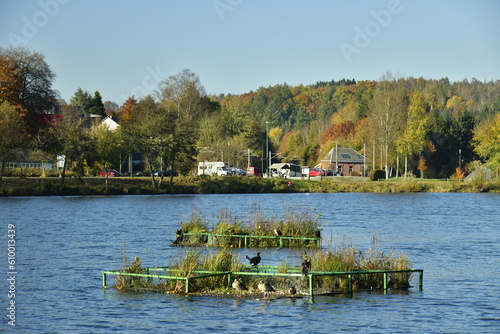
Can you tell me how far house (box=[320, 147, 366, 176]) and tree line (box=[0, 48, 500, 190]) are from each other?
114 inches

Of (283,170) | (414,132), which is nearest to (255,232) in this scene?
(414,132)

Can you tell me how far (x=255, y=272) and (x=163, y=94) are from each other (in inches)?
4351

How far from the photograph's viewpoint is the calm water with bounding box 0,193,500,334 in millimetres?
23094

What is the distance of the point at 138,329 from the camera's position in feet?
73.6

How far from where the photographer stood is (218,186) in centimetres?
10244

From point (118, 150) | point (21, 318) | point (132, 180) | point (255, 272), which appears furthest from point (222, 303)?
point (118, 150)

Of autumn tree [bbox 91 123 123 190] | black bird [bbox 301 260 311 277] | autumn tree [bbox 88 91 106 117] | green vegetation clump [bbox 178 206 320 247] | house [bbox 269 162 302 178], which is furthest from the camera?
autumn tree [bbox 88 91 106 117]

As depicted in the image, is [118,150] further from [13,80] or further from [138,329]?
[138,329]

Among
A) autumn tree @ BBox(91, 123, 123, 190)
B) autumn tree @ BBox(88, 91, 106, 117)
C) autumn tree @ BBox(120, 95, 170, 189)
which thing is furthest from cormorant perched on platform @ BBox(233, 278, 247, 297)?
autumn tree @ BBox(88, 91, 106, 117)

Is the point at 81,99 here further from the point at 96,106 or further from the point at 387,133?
the point at 387,133

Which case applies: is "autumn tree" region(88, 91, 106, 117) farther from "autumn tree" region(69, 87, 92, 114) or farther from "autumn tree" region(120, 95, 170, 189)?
"autumn tree" region(120, 95, 170, 189)

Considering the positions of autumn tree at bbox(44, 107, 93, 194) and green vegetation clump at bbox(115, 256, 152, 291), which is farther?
autumn tree at bbox(44, 107, 93, 194)

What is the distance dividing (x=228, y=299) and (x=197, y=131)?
354 feet

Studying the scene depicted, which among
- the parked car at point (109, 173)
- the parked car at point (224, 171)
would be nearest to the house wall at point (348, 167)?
the parked car at point (224, 171)
